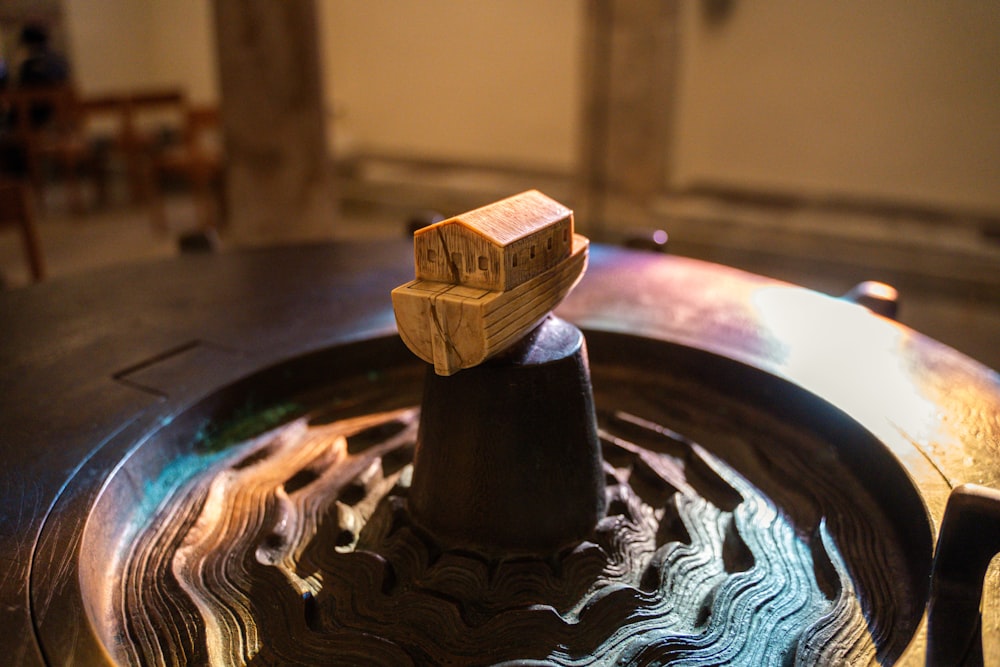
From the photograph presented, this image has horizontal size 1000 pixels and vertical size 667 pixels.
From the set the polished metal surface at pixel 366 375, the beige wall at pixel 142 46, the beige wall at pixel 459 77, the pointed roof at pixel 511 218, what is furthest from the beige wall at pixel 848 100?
the beige wall at pixel 142 46

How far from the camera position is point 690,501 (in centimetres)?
188

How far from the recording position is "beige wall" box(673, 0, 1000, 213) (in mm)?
5199

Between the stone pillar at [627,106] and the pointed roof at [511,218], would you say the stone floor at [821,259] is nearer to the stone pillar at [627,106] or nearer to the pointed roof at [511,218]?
the stone pillar at [627,106]

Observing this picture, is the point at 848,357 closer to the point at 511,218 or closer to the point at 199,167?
the point at 511,218

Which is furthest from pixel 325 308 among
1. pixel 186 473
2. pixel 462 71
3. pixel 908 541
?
pixel 462 71

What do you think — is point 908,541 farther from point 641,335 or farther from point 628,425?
point 641,335

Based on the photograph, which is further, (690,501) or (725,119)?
(725,119)

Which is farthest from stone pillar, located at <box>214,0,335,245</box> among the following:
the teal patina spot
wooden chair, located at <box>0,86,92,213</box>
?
wooden chair, located at <box>0,86,92,213</box>

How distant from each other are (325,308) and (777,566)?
143cm

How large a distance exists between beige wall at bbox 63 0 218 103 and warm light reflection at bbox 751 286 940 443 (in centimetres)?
841

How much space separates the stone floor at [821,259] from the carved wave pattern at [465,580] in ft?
9.69

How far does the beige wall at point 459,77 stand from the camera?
7.05 meters

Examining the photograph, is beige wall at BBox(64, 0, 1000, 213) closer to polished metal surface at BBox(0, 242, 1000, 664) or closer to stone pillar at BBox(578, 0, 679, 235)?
stone pillar at BBox(578, 0, 679, 235)

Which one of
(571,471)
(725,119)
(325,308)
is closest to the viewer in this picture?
(571,471)
